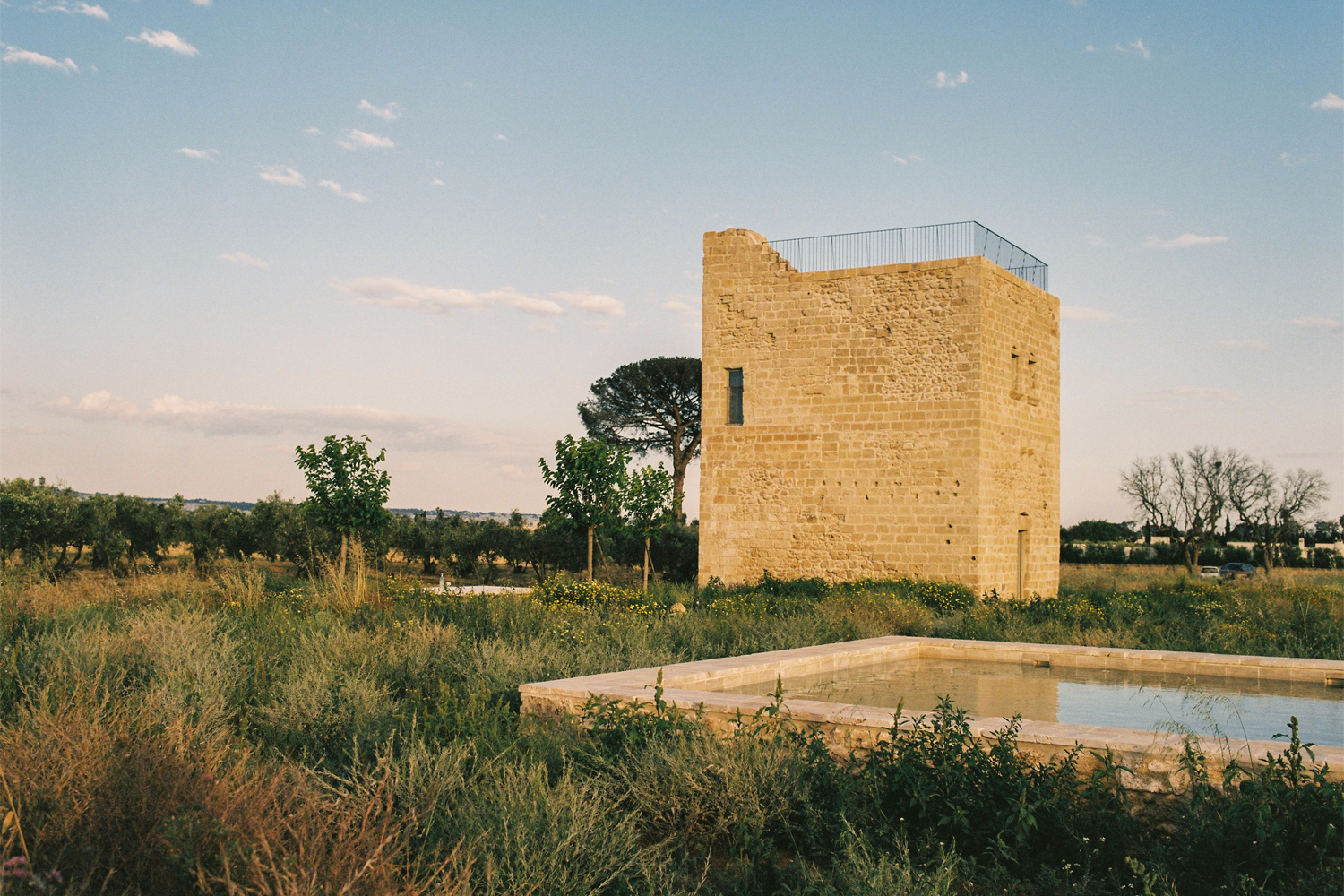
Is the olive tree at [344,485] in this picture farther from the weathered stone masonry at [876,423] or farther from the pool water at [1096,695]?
the pool water at [1096,695]

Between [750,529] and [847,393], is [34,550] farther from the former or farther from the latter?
[847,393]

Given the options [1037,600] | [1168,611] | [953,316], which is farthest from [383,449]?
[1168,611]

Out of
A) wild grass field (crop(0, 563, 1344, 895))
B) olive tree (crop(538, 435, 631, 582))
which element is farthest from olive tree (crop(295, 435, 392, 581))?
wild grass field (crop(0, 563, 1344, 895))

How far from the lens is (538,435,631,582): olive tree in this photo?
18312 mm

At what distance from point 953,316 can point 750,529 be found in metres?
4.70

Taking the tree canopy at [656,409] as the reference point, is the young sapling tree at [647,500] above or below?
below

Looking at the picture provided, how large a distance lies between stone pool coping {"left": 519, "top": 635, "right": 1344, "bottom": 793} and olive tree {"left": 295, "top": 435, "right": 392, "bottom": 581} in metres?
12.1

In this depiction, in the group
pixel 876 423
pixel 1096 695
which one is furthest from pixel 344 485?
pixel 1096 695

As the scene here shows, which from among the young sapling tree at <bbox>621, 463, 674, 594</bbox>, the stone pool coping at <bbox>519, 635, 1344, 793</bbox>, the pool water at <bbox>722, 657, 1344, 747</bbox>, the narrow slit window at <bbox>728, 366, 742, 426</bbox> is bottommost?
the pool water at <bbox>722, 657, 1344, 747</bbox>

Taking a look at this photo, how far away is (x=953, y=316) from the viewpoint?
15125 millimetres

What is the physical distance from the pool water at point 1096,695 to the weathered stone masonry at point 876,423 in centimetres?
711

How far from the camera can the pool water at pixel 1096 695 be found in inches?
224

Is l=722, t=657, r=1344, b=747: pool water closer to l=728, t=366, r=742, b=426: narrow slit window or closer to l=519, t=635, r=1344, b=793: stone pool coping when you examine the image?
l=519, t=635, r=1344, b=793: stone pool coping

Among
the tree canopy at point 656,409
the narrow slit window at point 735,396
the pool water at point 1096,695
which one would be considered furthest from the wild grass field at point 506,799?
the tree canopy at point 656,409
